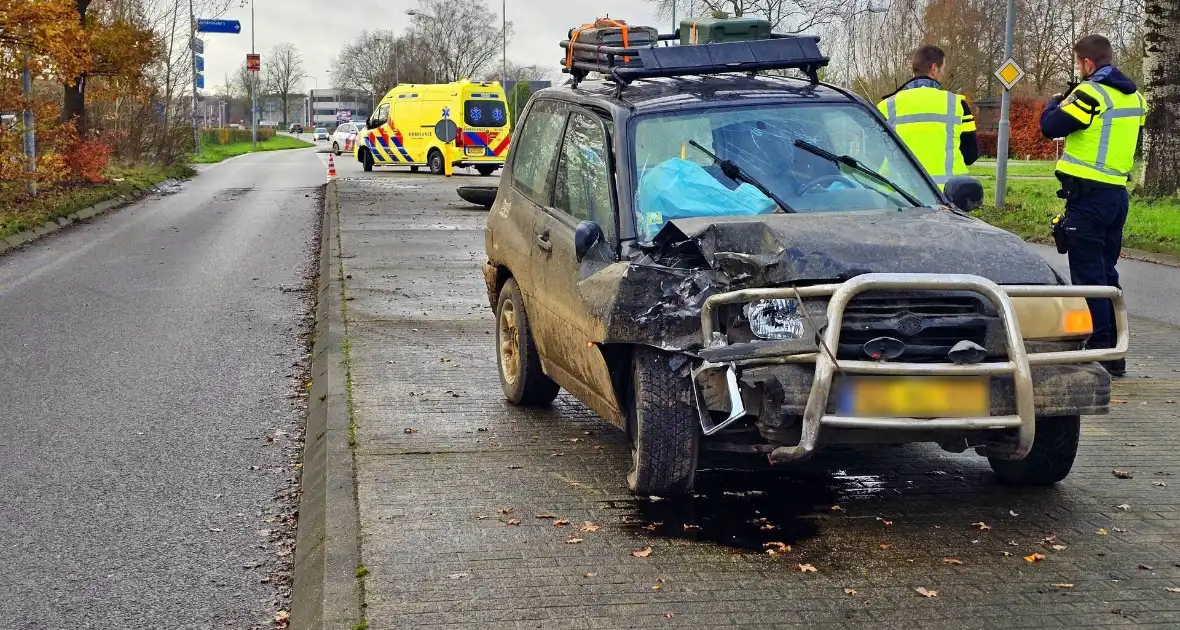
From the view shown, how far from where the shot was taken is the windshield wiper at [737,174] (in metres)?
5.73

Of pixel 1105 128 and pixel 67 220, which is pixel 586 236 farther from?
pixel 67 220

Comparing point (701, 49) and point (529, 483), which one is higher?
point (701, 49)

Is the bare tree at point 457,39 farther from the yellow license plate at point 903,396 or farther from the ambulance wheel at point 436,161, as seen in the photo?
the yellow license plate at point 903,396

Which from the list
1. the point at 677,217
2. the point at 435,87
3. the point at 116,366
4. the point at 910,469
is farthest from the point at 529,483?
the point at 435,87

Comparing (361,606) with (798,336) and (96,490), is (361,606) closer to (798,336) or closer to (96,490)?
(798,336)

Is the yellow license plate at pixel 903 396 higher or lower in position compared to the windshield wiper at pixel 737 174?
lower

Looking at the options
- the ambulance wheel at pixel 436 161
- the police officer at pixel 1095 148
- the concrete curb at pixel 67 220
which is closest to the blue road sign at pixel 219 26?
the ambulance wheel at pixel 436 161

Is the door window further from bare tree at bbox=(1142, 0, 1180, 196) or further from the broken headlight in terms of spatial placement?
bare tree at bbox=(1142, 0, 1180, 196)

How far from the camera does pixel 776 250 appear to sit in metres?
4.80

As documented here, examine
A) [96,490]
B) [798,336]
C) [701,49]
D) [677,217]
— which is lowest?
[96,490]

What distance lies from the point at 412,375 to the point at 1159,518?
14.4 feet

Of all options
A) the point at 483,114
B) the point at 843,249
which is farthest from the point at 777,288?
the point at 483,114

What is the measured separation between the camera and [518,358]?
7.02m

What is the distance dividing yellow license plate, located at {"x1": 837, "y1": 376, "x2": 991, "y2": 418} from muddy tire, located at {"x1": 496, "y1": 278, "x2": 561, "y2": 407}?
8.31 feet
